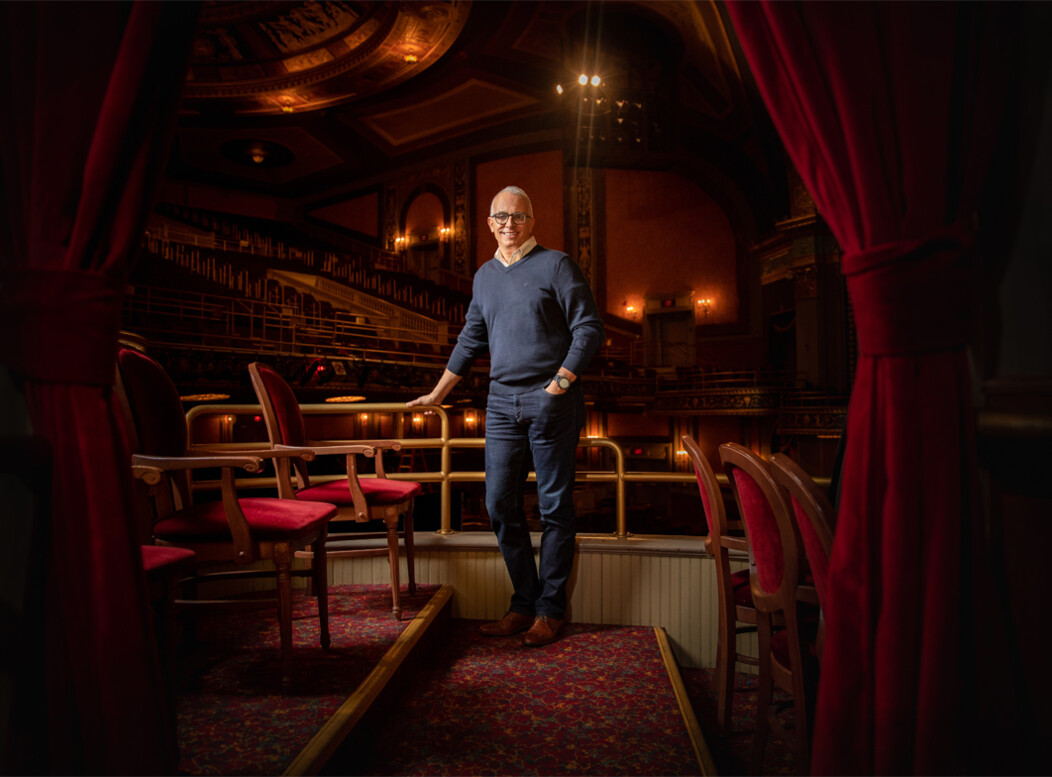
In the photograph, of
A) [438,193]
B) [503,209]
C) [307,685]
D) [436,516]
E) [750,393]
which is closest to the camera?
[307,685]

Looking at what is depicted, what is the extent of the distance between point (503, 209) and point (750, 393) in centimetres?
917

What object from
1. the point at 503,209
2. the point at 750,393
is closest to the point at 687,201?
the point at 750,393

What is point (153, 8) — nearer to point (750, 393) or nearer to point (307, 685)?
point (307, 685)

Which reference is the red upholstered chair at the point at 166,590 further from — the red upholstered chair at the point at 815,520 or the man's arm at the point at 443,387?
the red upholstered chair at the point at 815,520

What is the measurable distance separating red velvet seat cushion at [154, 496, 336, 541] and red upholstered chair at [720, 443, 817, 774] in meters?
1.09

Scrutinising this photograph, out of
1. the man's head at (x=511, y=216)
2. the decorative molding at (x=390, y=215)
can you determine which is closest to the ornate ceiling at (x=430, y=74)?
the decorative molding at (x=390, y=215)

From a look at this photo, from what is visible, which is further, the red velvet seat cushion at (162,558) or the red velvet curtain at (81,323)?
the red velvet seat cushion at (162,558)

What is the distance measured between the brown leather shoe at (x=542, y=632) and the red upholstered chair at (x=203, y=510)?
0.67 m

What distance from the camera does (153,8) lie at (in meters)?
1.01

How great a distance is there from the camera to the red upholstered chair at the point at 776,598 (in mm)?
1173

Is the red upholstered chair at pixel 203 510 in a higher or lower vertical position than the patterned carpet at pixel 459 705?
higher

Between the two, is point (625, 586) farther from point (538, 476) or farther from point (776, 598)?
point (776, 598)

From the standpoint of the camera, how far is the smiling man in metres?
2.02

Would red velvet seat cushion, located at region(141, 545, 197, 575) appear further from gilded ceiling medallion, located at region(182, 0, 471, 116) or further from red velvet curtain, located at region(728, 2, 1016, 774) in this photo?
gilded ceiling medallion, located at region(182, 0, 471, 116)
